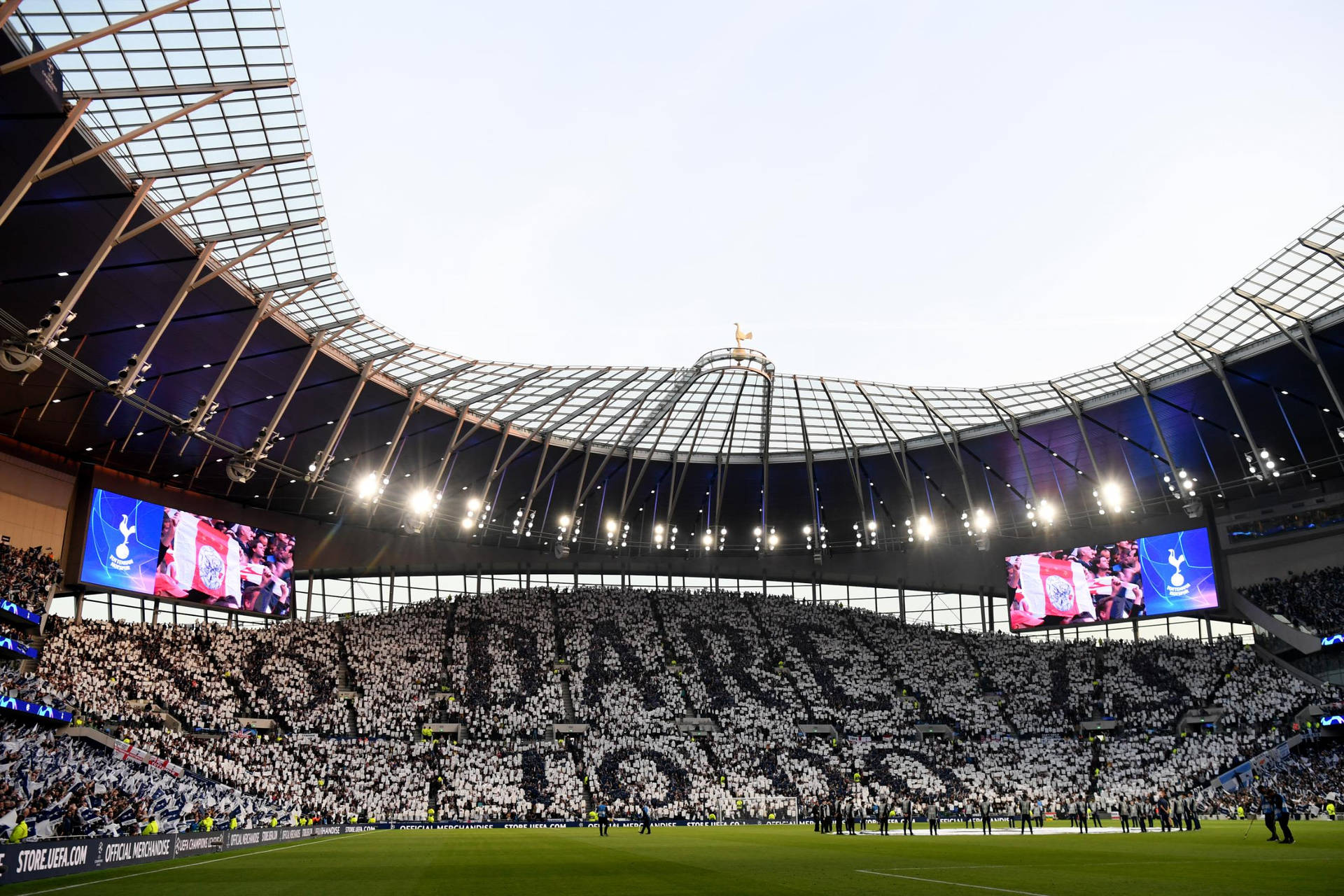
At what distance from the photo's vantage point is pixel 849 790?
52719 mm

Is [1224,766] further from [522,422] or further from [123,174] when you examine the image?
[123,174]

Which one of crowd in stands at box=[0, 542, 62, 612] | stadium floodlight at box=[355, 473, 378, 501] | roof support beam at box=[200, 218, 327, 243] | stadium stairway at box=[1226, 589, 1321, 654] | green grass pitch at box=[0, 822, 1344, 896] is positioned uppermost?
roof support beam at box=[200, 218, 327, 243]

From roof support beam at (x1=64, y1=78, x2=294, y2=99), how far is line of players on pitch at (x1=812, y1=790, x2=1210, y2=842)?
113 ft

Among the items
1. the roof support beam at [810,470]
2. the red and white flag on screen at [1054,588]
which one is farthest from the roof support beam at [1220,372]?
the roof support beam at [810,470]

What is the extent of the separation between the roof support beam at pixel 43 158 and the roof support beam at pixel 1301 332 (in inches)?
1880

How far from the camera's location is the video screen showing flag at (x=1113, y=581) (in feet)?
197

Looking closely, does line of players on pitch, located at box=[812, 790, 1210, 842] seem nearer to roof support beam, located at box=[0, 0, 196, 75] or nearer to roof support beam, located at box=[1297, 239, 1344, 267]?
roof support beam, located at box=[1297, 239, 1344, 267]

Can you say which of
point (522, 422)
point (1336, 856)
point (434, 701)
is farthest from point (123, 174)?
point (1336, 856)

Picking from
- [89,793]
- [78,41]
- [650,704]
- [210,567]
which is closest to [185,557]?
[210,567]

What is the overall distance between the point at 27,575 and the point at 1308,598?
72.8m

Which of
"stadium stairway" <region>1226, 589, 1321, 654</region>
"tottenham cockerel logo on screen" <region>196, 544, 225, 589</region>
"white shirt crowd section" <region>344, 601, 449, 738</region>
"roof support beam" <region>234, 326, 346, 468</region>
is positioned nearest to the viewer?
"roof support beam" <region>234, 326, 346, 468</region>

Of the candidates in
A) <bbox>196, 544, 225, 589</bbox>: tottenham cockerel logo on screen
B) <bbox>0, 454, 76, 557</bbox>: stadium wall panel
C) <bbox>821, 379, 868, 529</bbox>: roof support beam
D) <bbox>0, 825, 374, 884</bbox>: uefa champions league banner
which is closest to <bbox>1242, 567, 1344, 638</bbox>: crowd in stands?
<bbox>821, 379, 868, 529</bbox>: roof support beam

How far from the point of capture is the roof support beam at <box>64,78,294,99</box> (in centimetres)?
2689

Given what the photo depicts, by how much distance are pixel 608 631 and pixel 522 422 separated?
17.2 meters
